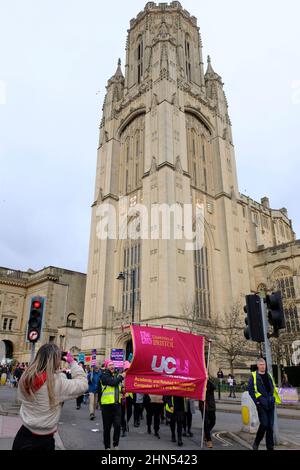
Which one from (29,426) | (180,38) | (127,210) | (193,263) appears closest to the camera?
(29,426)

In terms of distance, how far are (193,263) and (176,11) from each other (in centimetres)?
4181

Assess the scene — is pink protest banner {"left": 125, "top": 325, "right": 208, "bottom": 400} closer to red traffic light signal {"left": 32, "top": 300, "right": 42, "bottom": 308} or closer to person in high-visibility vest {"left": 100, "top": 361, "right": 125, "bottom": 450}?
person in high-visibility vest {"left": 100, "top": 361, "right": 125, "bottom": 450}

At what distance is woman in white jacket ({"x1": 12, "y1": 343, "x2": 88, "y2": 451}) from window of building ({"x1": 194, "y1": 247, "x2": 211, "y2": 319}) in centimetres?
3363

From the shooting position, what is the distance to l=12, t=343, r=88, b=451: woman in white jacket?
3.44 metres

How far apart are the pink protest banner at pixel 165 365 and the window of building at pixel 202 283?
94.8ft

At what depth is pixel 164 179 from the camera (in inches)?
1467

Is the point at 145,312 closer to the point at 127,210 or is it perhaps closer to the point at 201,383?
the point at 127,210

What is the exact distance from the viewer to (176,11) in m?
55.2

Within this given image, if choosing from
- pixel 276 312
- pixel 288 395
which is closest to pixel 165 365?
pixel 276 312

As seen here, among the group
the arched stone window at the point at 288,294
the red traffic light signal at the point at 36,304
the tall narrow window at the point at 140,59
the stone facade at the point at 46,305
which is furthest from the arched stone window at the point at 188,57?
the red traffic light signal at the point at 36,304

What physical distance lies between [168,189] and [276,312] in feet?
95.5

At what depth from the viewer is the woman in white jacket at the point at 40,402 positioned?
344 cm
